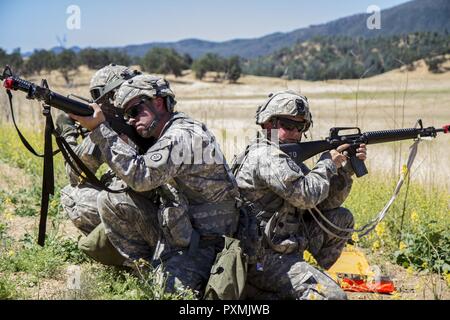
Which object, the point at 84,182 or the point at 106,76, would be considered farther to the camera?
the point at 106,76

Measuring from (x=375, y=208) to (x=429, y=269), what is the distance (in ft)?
5.39

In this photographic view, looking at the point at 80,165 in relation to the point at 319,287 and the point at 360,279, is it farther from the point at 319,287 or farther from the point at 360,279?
the point at 360,279

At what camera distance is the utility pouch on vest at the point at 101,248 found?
441 cm

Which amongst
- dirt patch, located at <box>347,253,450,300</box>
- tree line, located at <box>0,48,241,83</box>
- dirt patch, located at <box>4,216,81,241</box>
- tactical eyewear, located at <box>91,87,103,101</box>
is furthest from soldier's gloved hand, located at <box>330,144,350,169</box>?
tree line, located at <box>0,48,241,83</box>

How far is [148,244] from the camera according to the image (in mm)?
4344

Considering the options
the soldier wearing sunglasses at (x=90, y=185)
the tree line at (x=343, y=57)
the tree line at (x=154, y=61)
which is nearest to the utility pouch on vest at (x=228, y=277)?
the soldier wearing sunglasses at (x=90, y=185)

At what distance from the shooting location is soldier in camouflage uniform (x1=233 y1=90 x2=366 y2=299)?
160 inches

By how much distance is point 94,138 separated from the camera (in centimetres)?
375

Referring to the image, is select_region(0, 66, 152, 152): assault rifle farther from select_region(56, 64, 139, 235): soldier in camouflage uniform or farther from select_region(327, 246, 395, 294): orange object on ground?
select_region(327, 246, 395, 294): orange object on ground

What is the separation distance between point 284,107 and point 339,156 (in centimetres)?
58

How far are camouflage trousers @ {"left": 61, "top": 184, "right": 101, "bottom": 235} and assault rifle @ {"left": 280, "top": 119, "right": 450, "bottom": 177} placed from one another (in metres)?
1.56

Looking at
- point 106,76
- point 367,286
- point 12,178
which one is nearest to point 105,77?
point 106,76
